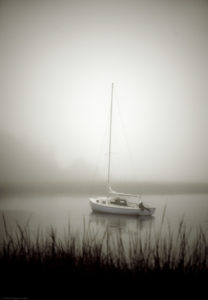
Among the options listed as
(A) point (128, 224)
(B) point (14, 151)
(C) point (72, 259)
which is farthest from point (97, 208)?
(B) point (14, 151)

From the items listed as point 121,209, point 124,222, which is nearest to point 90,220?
point 124,222

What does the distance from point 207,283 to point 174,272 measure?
0.61 m

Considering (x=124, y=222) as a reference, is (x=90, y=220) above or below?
below

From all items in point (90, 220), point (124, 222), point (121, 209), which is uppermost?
point (121, 209)

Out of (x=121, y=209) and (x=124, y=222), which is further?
(x=124, y=222)

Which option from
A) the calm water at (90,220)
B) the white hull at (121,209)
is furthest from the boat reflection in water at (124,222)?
the white hull at (121,209)

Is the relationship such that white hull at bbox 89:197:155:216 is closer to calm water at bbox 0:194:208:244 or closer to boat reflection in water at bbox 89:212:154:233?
boat reflection in water at bbox 89:212:154:233

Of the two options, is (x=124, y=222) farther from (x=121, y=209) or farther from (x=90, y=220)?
(x=90, y=220)

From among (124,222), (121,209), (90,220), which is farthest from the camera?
(90,220)

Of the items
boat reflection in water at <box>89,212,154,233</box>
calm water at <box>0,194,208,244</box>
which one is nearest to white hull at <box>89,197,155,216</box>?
boat reflection in water at <box>89,212,154,233</box>

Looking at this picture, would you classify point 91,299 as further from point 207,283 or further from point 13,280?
point 207,283

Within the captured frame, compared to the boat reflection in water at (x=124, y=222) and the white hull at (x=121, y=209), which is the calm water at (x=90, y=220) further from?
the white hull at (x=121, y=209)

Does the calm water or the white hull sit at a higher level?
the white hull

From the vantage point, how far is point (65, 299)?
13.2 feet
